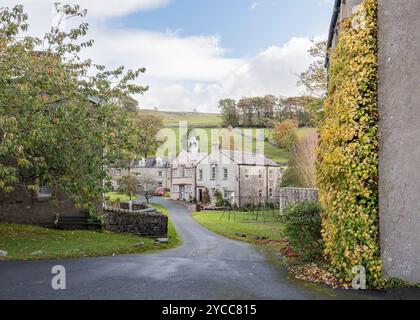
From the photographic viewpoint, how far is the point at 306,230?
43.5 ft

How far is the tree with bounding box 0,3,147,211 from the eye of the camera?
46.7 feet

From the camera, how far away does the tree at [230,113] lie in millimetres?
105250

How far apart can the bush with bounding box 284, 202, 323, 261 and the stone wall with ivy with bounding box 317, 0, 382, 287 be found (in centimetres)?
227

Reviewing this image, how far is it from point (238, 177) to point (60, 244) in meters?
42.4

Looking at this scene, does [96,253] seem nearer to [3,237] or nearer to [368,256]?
[3,237]

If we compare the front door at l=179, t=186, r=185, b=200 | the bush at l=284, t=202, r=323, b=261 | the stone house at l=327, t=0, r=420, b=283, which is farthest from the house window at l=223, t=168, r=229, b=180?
the stone house at l=327, t=0, r=420, b=283

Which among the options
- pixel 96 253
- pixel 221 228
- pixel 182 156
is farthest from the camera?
pixel 182 156

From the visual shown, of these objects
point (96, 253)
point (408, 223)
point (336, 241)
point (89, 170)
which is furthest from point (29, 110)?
point (408, 223)

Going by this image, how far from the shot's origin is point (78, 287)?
9.55 m

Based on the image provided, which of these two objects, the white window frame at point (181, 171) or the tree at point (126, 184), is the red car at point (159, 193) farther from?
the tree at point (126, 184)

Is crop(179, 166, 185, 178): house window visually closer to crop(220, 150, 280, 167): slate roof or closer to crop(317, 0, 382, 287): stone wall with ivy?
crop(220, 150, 280, 167): slate roof

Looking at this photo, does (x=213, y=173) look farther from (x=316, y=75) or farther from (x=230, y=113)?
(x=230, y=113)

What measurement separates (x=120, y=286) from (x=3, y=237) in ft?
40.1

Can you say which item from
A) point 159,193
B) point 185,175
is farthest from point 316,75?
point 159,193
